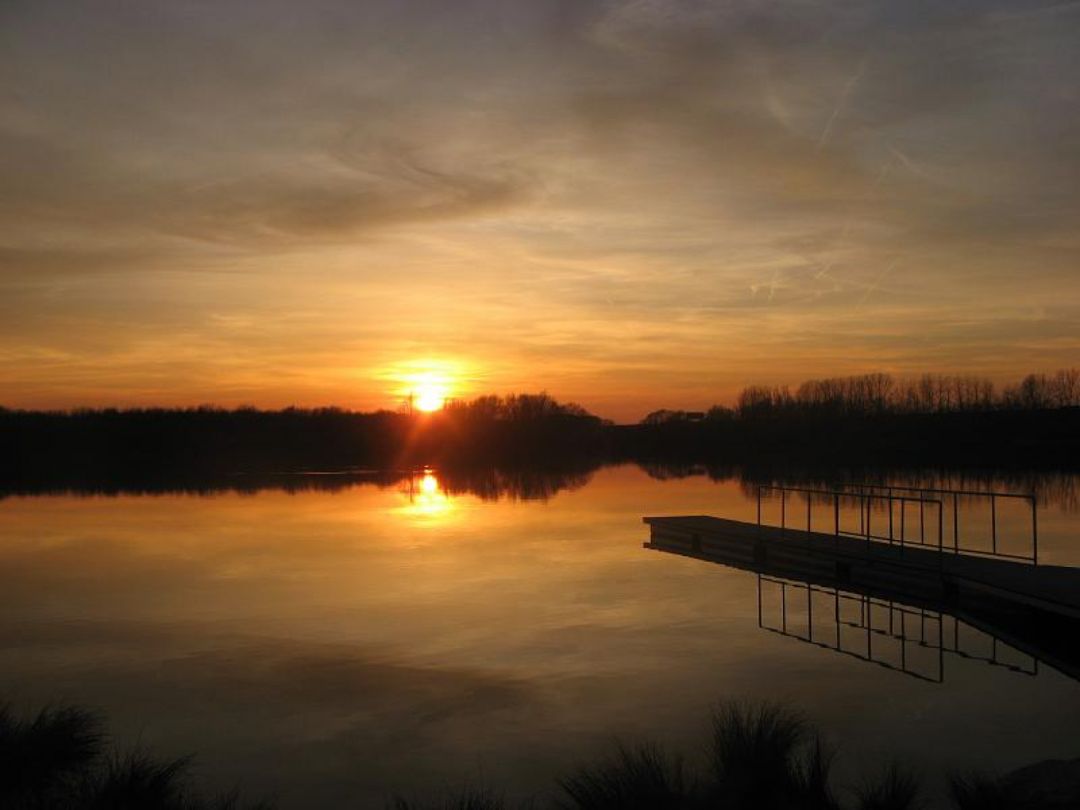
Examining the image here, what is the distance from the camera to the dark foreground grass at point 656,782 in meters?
5.74

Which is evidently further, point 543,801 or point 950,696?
point 950,696

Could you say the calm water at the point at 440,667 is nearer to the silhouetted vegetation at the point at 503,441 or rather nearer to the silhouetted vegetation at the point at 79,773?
the silhouetted vegetation at the point at 79,773

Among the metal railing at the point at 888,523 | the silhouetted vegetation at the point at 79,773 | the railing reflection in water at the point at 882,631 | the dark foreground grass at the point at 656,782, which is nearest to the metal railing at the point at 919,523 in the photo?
the metal railing at the point at 888,523

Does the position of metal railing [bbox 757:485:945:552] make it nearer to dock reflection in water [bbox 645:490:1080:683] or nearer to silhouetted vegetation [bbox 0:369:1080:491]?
dock reflection in water [bbox 645:490:1080:683]

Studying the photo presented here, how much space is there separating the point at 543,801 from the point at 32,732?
11.5 ft

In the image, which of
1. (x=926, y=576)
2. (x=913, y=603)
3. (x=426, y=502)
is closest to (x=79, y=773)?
(x=913, y=603)

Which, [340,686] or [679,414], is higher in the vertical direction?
[679,414]

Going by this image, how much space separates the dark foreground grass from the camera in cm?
574

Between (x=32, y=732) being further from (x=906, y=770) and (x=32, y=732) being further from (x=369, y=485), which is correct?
(x=369, y=485)

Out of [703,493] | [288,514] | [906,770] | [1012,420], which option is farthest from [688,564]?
[1012,420]

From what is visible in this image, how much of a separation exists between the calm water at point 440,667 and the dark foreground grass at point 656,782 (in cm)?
37

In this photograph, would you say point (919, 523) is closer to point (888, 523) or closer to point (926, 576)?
point (888, 523)

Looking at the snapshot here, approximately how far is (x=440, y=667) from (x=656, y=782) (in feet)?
13.5

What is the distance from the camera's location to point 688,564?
655 inches
